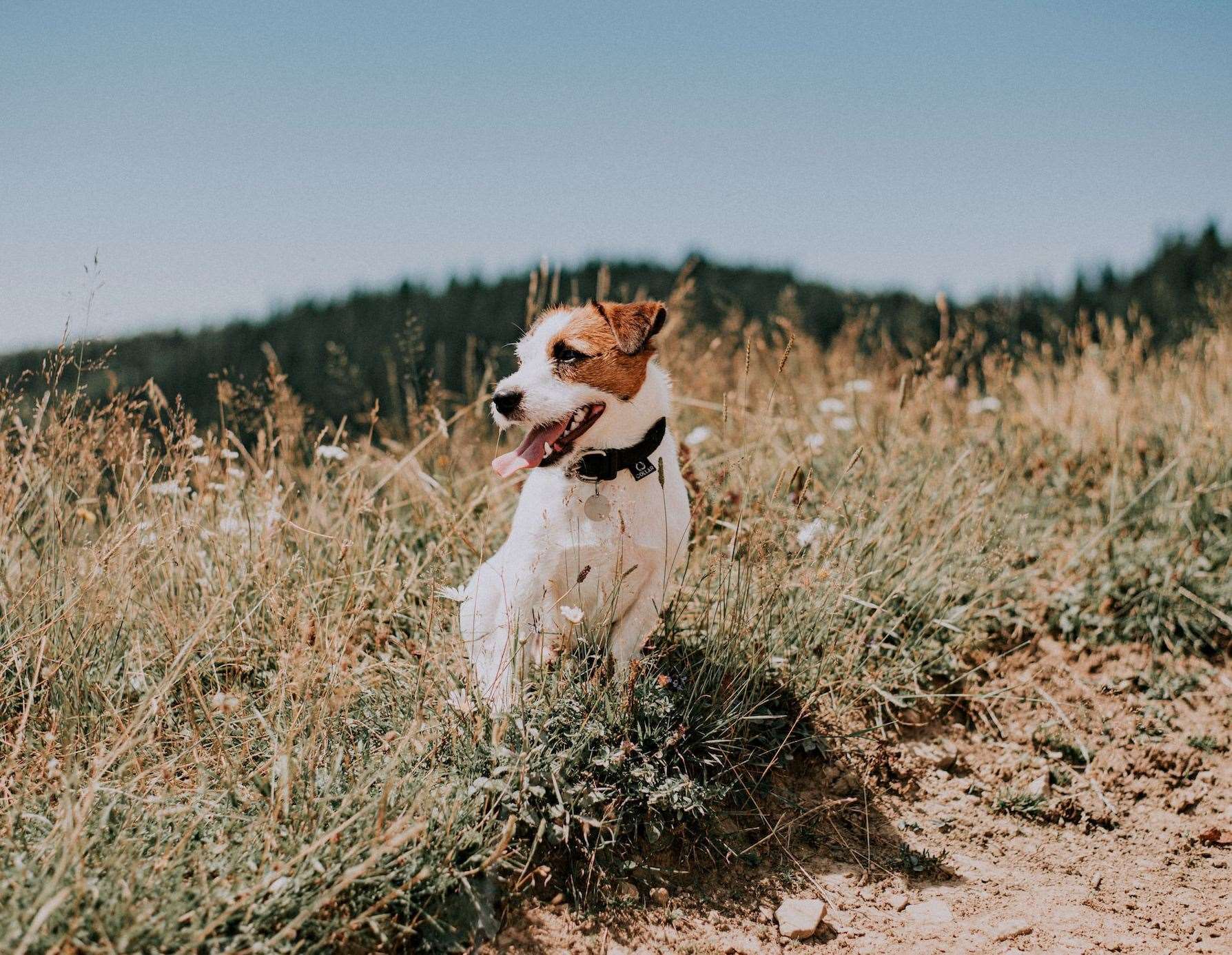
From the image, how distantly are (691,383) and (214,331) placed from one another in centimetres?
1071

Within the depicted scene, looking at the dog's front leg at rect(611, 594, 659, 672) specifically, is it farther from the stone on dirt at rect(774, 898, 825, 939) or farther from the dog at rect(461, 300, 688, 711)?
the stone on dirt at rect(774, 898, 825, 939)

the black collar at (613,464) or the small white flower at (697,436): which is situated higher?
the black collar at (613,464)

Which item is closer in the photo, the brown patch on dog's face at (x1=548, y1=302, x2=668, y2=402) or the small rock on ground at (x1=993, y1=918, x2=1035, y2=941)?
the small rock on ground at (x1=993, y1=918, x2=1035, y2=941)

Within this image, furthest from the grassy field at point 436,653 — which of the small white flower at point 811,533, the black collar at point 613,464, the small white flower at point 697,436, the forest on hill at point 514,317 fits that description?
the forest on hill at point 514,317

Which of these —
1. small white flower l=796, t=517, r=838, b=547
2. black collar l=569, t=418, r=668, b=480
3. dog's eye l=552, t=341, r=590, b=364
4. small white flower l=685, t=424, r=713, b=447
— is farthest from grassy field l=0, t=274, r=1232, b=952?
dog's eye l=552, t=341, r=590, b=364

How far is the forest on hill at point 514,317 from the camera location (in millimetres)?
9227

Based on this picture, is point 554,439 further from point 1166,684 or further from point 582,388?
point 1166,684

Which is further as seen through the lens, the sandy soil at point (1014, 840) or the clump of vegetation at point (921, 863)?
the clump of vegetation at point (921, 863)

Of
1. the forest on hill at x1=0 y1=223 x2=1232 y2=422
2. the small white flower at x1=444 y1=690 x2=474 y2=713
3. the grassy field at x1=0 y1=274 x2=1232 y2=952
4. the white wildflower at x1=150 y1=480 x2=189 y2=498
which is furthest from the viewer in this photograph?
A: the forest on hill at x1=0 y1=223 x2=1232 y2=422

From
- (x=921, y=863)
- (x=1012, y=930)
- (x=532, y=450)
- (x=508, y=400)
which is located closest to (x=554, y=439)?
(x=532, y=450)

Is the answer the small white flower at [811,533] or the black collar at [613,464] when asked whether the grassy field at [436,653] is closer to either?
the small white flower at [811,533]

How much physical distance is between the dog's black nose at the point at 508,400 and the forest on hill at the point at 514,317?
5.08m

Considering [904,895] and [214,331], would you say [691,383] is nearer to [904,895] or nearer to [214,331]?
[904,895]

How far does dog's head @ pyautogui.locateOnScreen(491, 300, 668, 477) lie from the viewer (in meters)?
2.58
